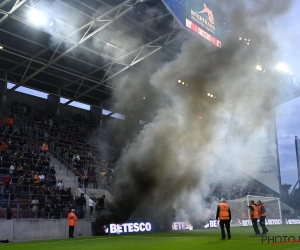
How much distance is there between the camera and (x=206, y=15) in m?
24.0

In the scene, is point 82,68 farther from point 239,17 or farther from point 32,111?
point 239,17

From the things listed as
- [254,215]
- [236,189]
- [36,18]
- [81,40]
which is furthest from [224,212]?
[236,189]

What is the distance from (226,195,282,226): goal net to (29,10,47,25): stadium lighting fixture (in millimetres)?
21118

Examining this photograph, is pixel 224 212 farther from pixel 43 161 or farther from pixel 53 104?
pixel 53 104

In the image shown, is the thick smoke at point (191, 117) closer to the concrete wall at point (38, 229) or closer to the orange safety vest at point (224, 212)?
the concrete wall at point (38, 229)

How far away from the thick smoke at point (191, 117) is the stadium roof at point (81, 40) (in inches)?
164

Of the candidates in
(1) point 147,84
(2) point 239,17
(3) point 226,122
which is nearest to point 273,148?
(3) point 226,122

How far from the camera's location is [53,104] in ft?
122

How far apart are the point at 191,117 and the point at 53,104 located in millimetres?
17742

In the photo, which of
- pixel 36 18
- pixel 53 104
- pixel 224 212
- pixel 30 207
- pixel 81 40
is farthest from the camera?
pixel 53 104

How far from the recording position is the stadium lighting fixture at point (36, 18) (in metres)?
24.4

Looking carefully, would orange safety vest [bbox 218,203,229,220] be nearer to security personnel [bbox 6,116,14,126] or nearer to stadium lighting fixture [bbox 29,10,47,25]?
stadium lighting fixture [bbox 29,10,47,25]

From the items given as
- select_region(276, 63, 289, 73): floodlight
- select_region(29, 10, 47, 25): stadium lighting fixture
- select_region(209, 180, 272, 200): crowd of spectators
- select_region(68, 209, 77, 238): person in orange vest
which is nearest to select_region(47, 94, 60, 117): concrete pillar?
select_region(29, 10, 47, 25): stadium lighting fixture

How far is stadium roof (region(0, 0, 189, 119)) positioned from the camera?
2473 centimetres
